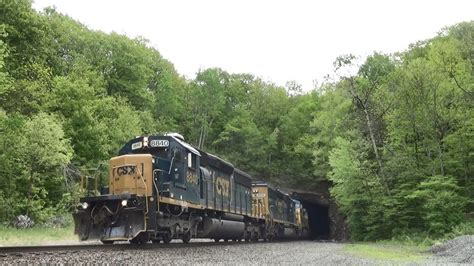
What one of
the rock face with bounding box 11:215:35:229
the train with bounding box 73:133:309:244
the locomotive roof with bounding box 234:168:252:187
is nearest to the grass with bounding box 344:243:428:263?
the train with bounding box 73:133:309:244

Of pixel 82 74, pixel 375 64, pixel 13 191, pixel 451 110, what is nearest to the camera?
pixel 13 191

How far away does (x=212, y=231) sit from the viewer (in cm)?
1689

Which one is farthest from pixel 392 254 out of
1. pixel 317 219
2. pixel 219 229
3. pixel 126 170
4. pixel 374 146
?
pixel 317 219

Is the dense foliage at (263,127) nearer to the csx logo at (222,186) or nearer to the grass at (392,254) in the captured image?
the grass at (392,254)

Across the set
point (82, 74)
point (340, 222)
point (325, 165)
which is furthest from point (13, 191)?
point (340, 222)

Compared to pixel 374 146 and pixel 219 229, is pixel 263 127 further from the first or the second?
pixel 219 229

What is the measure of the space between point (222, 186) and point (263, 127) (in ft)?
104

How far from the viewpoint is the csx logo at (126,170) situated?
1341 cm

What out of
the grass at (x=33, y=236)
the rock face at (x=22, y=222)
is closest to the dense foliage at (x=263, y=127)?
the rock face at (x=22, y=222)

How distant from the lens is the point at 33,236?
1786 centimetres

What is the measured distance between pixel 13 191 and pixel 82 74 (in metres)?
17.2

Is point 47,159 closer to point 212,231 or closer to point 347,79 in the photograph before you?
point 212,231

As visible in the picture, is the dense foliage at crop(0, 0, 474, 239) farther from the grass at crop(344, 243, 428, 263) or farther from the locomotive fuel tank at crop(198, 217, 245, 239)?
the locomotive fuel tank at crop(198, 217, 245, 239)

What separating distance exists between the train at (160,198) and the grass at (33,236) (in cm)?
362
